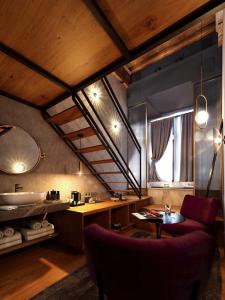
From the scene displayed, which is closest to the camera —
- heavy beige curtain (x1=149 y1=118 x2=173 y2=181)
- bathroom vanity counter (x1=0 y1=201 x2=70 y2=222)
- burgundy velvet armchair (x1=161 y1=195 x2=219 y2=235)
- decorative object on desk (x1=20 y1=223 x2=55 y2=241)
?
bathroom vanity counter (x1=0 y1=201 x2=70 y2=222)

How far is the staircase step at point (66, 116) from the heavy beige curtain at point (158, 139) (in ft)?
10.9

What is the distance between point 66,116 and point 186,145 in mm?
3562

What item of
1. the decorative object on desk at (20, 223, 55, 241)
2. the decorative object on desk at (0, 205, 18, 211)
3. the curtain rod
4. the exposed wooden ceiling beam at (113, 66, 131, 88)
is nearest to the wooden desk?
the decorative object on desk at (20, 223, 55, 241)

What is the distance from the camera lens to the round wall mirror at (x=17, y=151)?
96.0 inches

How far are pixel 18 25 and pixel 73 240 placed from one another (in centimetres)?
265

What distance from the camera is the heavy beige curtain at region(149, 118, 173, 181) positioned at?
5.27m

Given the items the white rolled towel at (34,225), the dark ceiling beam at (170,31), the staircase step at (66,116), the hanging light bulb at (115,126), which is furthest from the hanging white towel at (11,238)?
the hanging light bulb at (115,126)

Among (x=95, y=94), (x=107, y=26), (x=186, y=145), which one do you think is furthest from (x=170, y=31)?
(x=186, y=145)

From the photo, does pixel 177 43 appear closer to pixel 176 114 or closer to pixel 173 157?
pixel 176 114

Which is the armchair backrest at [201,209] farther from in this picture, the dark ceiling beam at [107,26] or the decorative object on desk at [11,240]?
the decorative object on desk at [11,240]

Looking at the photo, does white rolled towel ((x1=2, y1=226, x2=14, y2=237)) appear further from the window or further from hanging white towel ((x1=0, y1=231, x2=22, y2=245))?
the window

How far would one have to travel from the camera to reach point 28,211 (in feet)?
6.66

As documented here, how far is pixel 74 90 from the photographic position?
2.44 metres

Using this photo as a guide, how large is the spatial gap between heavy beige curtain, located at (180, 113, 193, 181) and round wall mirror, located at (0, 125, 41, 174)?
3865 millimetres
